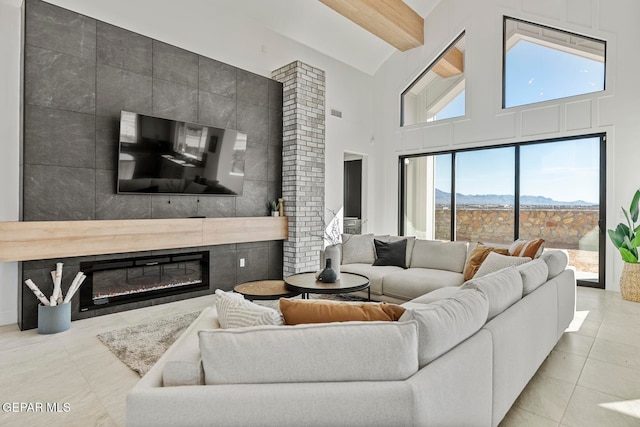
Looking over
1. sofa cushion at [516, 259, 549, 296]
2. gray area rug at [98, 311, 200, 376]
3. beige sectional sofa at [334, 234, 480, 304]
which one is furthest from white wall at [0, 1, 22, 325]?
sofa cushion at [516, 259, 549, 296]

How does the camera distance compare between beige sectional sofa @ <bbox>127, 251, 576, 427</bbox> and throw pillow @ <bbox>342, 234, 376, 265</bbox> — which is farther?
throw pillow @ <bbox>342, 234, 376, 265</bbox>

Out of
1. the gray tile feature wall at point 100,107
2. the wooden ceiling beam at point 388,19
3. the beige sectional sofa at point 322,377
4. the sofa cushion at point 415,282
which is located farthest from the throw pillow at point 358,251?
the wooden ceiling beam at point 388,19

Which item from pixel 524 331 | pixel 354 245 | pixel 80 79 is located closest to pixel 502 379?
pixel 524 331

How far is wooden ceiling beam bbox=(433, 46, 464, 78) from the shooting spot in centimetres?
653

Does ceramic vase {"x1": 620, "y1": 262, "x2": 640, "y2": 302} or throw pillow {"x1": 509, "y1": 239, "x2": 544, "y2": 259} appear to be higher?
throw pillow {"x1": 509, "y1": 239, "x2": 544, "y2": 259}

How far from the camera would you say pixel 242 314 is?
1.48m

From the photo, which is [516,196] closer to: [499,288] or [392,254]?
[392,254]

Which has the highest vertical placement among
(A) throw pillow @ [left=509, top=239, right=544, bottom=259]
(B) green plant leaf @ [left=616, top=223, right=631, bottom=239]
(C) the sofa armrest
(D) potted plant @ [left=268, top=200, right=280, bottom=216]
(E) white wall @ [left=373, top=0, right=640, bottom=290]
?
(E) white wall @ [left=373, top=0, right=640, bottom=290]

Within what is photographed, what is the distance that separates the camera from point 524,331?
2021 mm

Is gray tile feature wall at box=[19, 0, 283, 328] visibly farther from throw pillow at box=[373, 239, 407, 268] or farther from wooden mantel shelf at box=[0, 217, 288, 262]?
throw pillow at box=[373, 239, 407, 268]

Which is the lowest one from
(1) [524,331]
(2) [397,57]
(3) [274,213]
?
(1) [524,331]

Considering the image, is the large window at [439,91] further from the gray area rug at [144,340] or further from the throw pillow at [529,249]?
the gray area rug at [144,340]

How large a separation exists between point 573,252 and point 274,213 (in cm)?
454

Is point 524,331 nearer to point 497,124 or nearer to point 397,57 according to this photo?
point 497,124
